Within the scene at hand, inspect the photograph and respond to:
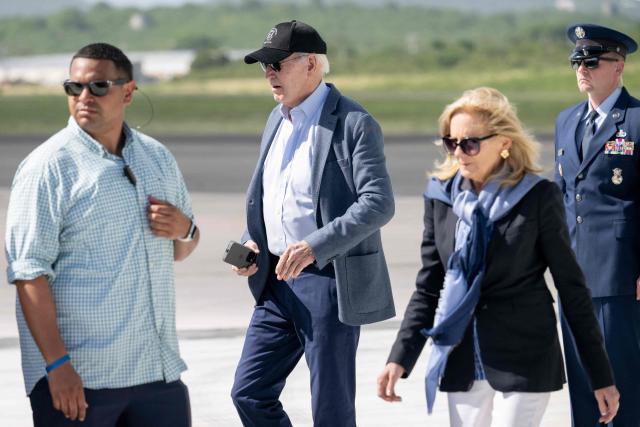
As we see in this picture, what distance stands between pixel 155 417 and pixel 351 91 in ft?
296

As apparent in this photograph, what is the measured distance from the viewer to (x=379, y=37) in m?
188

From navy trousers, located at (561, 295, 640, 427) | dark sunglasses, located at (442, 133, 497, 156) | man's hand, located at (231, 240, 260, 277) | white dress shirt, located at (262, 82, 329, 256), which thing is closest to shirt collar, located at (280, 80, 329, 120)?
white dress shirt, located at (262, 82, 329, 256)

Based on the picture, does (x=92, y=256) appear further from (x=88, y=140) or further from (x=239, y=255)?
(x=239, y=255)

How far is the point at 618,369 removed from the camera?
537cm

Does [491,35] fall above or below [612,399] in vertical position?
above

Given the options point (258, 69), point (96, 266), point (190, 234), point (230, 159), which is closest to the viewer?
point (96, 266)

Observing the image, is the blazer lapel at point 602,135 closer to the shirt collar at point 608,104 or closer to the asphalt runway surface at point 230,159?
the shirt collar at point 608,104

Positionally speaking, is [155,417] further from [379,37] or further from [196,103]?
[379,37]

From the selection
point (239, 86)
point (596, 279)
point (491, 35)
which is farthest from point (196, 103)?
point (491, 35)

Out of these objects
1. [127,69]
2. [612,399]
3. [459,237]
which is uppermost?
[127,69]

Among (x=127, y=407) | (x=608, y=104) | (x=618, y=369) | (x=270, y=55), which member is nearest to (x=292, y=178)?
(x=270, y=55)

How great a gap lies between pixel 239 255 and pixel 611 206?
1685 mm

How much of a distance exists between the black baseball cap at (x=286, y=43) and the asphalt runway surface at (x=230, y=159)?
1267 centimetres

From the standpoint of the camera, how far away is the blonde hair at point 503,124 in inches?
154
